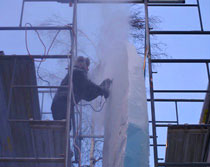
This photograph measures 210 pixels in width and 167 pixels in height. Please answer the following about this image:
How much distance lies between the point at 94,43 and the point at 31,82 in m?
2.31

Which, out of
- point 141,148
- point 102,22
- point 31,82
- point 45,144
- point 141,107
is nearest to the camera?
point 141,148

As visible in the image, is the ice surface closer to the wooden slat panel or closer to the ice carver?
the ice carver

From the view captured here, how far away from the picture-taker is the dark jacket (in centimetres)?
475

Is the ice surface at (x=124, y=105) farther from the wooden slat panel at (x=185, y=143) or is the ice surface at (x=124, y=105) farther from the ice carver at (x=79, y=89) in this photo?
the wooden slat panel at (x=185, y=143)

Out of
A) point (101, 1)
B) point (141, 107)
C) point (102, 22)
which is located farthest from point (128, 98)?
point (102, 22)

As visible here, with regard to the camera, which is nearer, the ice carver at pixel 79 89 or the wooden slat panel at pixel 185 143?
the wooden slat panel at pixel 185 143

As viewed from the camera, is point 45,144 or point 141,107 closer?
point 141,107

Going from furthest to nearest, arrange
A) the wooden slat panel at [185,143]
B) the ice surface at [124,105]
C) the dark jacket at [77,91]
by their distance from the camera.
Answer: the dark jacket at [77,91]
the wooden slat panel at [185,143]
the ice surface at [124,105]

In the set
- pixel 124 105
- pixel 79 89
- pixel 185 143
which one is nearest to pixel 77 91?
pixel 79 89

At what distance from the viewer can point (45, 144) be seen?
423 cm

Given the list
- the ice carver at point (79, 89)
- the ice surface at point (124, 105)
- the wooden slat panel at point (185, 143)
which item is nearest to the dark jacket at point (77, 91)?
the ice carver at point (79, 89)

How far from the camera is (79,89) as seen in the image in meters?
5.00

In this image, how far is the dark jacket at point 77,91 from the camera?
15.6ft

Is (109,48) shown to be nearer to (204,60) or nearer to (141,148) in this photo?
(204,60)
